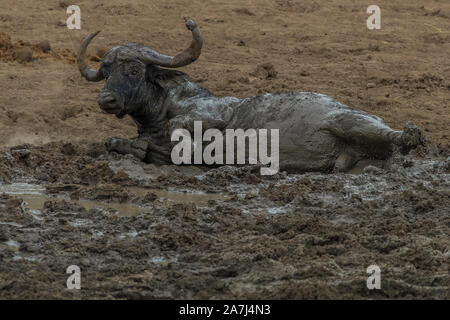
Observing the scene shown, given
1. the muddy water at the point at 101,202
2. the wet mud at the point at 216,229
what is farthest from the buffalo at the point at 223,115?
the muddy water at the point at 101,202

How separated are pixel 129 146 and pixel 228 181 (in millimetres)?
1260

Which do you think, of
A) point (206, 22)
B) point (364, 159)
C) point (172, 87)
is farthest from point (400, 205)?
point (206, 22)

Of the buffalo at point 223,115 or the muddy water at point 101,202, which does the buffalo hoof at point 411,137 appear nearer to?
the buffalo at point 223,115

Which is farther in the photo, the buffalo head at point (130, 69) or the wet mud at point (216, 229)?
the buffalo head at point (130, 69)

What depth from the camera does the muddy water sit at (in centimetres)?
741

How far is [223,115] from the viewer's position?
9.12m

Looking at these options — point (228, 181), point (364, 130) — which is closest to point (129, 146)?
point (228, 181)

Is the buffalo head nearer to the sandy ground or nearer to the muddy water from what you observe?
the sandy ground

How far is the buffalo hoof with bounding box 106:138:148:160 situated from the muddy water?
1.07 meters

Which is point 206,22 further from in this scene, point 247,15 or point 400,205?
point 400,205

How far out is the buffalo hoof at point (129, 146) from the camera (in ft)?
30.3

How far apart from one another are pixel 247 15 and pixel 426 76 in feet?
12.0

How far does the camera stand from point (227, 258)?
5977 mm

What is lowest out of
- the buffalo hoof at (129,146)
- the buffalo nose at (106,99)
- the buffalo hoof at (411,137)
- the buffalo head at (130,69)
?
the buffalo hoof at (129,146)
